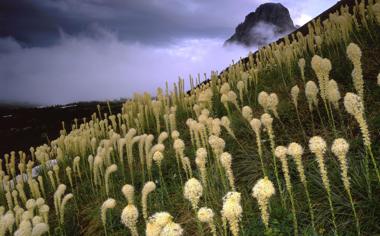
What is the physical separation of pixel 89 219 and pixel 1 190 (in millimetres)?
3373

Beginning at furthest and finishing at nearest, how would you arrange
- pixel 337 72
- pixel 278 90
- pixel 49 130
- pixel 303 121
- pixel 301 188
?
pixel 49 130 → pixel 278 90 → pixel 337 72 → pixel 303 121 → pixel 301 188

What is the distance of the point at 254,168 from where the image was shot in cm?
555

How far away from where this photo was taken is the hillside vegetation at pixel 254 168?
130 inches

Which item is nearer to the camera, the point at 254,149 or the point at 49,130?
the point at 254,149

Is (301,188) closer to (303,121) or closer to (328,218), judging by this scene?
(328,218)

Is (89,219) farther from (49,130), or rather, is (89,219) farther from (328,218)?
(49,130)

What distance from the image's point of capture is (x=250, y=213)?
452 centimetres

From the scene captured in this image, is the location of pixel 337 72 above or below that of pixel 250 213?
above

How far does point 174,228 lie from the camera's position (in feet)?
7.28

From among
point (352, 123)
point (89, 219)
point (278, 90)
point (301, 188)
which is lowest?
point (89, 219)

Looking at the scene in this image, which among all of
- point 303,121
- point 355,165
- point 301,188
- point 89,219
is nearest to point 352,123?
point 303,121

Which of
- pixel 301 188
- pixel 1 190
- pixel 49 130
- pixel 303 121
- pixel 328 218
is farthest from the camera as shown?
pixel 49 130

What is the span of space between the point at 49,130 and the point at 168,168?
2480 cm

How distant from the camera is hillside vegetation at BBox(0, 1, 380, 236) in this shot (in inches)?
130
